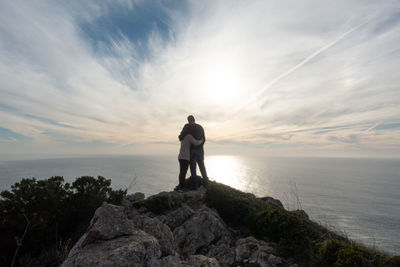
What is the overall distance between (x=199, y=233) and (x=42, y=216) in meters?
6.23

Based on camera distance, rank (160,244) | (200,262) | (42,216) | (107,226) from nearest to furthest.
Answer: (107,226) < (160,244) < (200,262) < (42,216)

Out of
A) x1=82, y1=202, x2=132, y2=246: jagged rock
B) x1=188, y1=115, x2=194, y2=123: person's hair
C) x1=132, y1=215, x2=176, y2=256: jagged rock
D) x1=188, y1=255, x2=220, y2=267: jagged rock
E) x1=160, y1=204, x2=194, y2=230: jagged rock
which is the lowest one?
x1=160, y1=204, x2=194, y2=230: jagged rock

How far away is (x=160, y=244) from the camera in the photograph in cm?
390

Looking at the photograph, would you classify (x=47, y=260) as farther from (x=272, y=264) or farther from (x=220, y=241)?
(x=272, y=264)

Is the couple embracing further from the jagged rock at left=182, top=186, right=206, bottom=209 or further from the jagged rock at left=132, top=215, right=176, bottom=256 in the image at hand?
the jagged rock at left=132, top=215, right=176, bottom=256

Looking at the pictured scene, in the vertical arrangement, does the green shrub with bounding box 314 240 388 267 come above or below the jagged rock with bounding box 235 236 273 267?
above

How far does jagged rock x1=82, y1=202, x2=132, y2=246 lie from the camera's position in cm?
325

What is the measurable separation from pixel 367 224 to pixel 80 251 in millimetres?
88953

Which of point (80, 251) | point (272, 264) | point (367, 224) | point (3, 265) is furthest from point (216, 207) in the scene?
point (367, 224)

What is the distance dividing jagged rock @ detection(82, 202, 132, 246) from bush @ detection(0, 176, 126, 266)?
155 inches

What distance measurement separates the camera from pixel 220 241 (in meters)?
6.96

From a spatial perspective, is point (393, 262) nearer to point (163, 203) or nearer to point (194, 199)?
point (194, 199)

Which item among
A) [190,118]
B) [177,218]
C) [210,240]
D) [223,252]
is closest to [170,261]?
[223,252]

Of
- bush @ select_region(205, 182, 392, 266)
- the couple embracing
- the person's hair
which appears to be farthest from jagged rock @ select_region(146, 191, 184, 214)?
the person's hair
